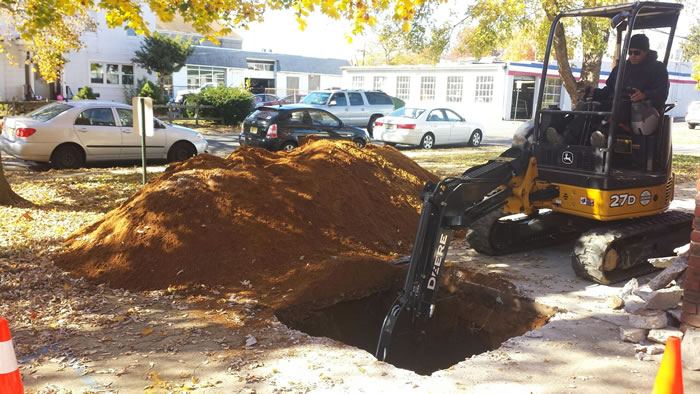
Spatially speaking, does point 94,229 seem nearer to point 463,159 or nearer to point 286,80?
point 463,159

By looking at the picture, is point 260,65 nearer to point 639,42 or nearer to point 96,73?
point 96,73

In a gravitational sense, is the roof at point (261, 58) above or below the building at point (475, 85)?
above

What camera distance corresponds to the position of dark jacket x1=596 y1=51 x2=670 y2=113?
6.81m

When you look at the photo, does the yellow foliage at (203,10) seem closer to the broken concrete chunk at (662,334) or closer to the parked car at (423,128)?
the broken concrete chunk at (662,334)

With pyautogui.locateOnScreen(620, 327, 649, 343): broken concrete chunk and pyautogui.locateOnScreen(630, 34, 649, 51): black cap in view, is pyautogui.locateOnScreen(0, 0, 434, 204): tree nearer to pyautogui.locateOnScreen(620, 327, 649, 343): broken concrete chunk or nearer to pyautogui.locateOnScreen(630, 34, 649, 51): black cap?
pyautogui.locateOnScreen(630, 34, 649, 51): black cap

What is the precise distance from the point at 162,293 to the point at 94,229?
2.15m

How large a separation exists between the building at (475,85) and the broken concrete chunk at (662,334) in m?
35.2

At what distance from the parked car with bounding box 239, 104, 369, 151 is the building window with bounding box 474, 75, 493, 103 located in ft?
85.1

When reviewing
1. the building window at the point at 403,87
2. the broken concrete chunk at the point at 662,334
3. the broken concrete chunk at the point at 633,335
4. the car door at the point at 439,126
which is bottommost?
the broken concrete chunk at the point at 633,335

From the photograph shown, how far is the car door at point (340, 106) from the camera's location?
2397cm

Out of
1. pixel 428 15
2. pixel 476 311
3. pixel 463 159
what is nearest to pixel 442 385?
pixel 476 311

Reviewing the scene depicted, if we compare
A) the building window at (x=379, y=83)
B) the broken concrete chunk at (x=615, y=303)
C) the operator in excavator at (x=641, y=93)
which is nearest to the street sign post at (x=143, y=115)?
the operator in excavator at (x=641, y=93)

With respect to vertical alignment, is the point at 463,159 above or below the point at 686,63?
below

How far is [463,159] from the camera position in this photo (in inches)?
714
